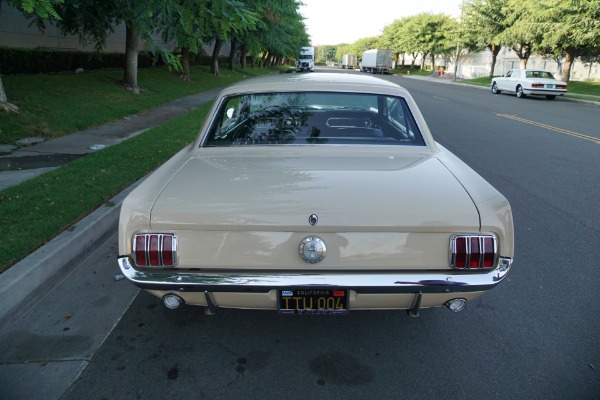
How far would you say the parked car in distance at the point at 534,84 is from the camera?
2444 centimetres

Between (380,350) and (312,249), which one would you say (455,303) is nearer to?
(380,350)

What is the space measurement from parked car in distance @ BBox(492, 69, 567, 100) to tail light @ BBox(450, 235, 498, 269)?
25424mm

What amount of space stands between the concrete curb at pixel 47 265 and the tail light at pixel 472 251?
2.99 metres

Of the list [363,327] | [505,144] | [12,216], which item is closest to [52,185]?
[12,216]

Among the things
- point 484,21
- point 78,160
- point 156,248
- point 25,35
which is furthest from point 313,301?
point 484,21

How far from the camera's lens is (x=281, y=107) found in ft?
12.9

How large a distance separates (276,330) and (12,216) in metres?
3.18

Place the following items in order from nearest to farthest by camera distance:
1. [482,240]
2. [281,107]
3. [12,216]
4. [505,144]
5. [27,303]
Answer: [482,240], [27,303], [281,107], [12,216], [505,144]

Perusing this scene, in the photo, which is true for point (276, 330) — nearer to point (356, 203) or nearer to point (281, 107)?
point (356, 203)

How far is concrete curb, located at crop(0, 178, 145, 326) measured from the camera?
11.0ft

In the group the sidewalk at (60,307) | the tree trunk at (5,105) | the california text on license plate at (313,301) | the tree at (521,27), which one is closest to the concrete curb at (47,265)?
the sidewalk at (60,307)

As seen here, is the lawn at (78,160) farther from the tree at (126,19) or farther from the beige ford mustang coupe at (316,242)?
the beige ford mustang coupe at (316,242)

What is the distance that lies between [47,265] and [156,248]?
1.83m

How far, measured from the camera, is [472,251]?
8.20ft
